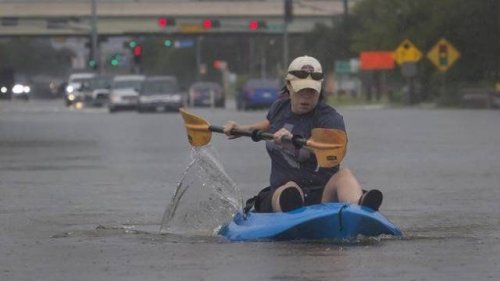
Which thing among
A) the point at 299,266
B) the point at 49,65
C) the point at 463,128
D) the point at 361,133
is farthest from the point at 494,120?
the point at 49,65

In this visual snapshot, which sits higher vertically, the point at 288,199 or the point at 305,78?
the point at 305,78

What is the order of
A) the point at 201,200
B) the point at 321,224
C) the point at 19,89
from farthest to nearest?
the point at 19,89, the point at 201,200, the point at 321,224

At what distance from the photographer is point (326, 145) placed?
11.5 meters

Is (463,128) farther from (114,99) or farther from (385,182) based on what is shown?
(114,99)

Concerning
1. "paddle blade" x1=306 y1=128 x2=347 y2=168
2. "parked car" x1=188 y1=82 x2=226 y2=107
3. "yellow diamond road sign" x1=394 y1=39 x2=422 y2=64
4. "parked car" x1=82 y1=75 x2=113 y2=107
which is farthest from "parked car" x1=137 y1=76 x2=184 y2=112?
"paddle blade" x1=306 y1=128 x2=347 y2=168

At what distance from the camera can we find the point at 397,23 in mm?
67562

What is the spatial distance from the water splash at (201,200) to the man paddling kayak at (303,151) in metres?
1.01

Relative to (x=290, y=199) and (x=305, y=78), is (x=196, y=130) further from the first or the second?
(x=290, y=199)

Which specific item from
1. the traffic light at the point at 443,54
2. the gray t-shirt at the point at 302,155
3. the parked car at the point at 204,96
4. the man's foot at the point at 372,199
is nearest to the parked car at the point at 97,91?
the parked car at the point at 204,96

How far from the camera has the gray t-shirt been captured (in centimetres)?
1190

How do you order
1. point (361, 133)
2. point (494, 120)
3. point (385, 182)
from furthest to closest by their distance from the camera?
point (494, 120), point (361, 133), point (385, 182)

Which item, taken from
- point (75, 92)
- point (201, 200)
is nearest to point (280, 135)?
point (201, 200)

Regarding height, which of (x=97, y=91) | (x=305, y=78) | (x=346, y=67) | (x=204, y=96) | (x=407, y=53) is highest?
(x=305, y=78)

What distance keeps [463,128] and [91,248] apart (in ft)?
84.4
